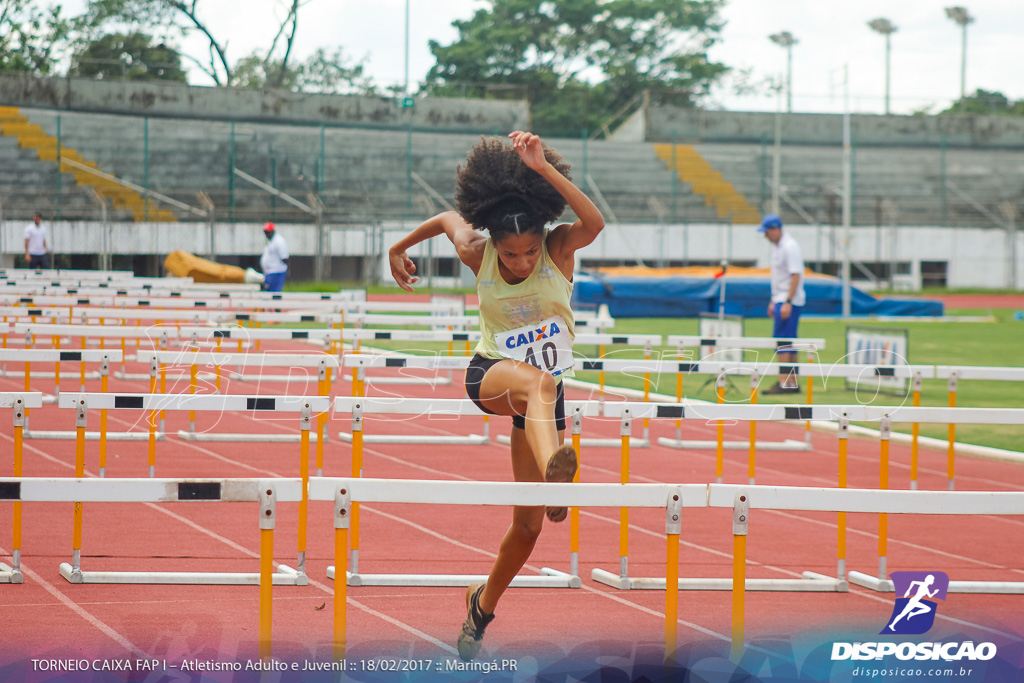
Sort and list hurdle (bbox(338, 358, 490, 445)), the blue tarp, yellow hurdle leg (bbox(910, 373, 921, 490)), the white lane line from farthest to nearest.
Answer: the blue tarp
hurdle (bbox(338, 358, 490, 445))
yellow hurdle leg (bbox(910, 373, 921, 490))
the white lane line

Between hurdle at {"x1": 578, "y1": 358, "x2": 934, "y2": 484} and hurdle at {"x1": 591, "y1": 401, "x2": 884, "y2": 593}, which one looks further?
hurdle at {"x1": 578, "y1": 358, "x2": 934, "y2": 484}

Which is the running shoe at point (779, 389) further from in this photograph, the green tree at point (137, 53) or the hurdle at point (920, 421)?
the green tree at point (137, 53)

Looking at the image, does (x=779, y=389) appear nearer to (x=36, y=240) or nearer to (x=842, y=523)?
(x=842, y=523)

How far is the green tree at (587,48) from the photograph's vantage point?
58.7 meters

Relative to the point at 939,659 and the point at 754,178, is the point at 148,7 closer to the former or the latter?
the point at 754,178

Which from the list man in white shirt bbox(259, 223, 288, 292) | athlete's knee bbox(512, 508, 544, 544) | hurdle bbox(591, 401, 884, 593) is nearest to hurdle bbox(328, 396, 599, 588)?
hurdle bbox(591, 401, 884, 593)

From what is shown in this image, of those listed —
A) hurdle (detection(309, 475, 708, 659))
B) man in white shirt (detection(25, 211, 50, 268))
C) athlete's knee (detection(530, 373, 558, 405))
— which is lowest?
hurdle (detection(309, 475, 708, 659))

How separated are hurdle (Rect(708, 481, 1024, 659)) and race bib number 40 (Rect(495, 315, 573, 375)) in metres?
0.86

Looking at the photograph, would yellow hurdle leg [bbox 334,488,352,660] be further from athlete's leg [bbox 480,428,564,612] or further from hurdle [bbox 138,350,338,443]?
hurdle [bbox 138,350,338,443]

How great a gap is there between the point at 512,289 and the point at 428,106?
141 feet

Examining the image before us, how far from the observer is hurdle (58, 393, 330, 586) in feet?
17.1

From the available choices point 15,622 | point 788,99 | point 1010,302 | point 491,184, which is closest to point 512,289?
point 491,184

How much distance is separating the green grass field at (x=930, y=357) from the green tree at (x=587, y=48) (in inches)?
1213

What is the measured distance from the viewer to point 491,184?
4141 millimetres
